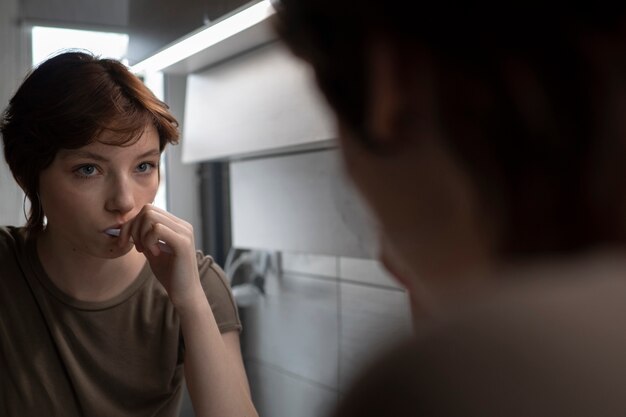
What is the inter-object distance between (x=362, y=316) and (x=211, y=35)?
663mm

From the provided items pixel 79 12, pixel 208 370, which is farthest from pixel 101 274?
pixel 79 12

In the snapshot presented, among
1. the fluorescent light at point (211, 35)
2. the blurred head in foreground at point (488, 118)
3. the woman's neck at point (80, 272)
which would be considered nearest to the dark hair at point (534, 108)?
the blurred head in foreground at point (488, 118)

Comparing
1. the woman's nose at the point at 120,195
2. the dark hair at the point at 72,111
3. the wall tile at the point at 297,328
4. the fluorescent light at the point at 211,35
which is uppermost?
the fluorescent light at the point at 211,35

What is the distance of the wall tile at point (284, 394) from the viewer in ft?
4.65

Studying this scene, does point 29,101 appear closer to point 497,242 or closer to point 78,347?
point 78,347

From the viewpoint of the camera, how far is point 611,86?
20 centimetres

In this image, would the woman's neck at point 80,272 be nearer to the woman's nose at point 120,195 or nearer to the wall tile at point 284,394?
the woman's nose at point 120,195

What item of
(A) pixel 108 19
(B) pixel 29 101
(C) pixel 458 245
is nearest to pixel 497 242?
(C) pixel 458 245

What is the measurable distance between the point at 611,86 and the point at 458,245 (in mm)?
76

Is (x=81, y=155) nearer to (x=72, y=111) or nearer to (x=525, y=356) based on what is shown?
(x=72, y=111)

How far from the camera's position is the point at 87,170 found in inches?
33.4

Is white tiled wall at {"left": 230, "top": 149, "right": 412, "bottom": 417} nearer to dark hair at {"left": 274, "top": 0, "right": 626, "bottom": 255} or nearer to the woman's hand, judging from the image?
the woman's hand

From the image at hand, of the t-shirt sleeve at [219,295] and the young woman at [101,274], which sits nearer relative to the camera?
the young woman at [101,274]

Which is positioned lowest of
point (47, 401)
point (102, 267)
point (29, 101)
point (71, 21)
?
point (47, 401)
